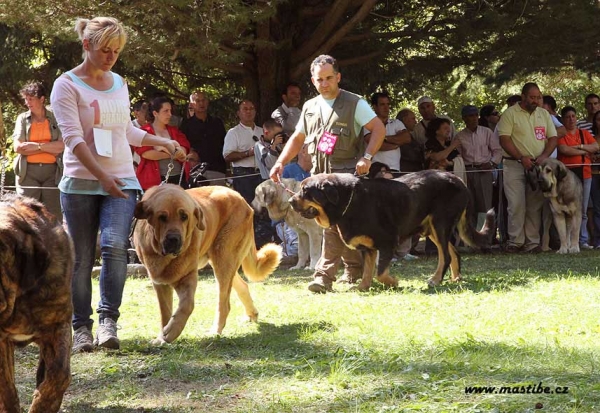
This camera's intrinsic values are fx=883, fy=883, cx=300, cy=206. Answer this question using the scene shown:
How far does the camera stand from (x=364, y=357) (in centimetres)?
507

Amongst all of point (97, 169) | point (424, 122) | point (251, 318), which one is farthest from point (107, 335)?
point (424, 122)

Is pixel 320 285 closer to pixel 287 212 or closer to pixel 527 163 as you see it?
pixel 287 212

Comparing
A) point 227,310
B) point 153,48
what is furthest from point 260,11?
point 227,310

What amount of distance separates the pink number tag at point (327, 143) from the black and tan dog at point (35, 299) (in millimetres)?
4476

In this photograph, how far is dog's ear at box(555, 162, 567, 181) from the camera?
1248cm

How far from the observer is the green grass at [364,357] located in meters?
4.26

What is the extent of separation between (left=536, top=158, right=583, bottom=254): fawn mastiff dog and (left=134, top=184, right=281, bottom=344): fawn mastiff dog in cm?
678

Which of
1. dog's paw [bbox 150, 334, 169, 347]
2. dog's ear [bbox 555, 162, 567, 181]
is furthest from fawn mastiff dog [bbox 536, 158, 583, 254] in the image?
dog's paw [bbox 150, 334, 169, 347]

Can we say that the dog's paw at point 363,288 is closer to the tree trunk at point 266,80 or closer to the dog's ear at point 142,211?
the dog's ear at point 142,211

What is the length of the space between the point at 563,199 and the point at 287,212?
408 centimetres

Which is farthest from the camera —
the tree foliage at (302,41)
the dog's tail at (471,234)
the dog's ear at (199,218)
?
the tree foliage at (302,41)

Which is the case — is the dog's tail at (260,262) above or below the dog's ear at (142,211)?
below

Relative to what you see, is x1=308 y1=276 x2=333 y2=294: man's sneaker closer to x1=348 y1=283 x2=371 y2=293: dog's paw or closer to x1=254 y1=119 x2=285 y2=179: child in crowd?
x1=348 y1=283 x2=371 y2=293: dog's paw

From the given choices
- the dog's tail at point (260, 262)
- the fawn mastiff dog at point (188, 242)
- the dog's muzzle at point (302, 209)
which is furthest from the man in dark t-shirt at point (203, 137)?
the fawn mastiff dog at point (188, 242)
